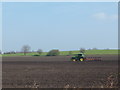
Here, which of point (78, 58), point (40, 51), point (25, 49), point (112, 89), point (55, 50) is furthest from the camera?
point (25, 49)

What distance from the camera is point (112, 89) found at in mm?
12141

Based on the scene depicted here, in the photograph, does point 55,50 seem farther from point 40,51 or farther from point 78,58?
point 78,58

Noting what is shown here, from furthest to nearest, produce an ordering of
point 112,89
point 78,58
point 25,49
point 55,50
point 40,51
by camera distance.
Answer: point 25,49 < point 40,51 < point 55,50 < point 78,58 < point 112,89

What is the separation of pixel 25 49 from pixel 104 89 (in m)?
170

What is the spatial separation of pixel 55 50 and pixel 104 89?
12509cm

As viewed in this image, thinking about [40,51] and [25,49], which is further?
[25,49]

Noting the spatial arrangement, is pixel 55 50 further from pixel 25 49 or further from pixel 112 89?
pixel 112 89

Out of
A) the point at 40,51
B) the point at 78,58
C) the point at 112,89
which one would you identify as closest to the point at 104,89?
the point at 112,89

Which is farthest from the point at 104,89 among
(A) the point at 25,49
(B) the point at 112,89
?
(A) the point at 25,49

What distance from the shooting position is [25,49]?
18088 centimetres

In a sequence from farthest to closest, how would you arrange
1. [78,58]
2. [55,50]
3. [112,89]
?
[55,50] → [78,58] → [112,89]

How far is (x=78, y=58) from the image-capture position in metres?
60.0

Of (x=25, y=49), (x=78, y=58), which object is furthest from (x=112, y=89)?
(x=25, y=49)

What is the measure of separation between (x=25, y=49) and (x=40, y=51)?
1777 centimetres
